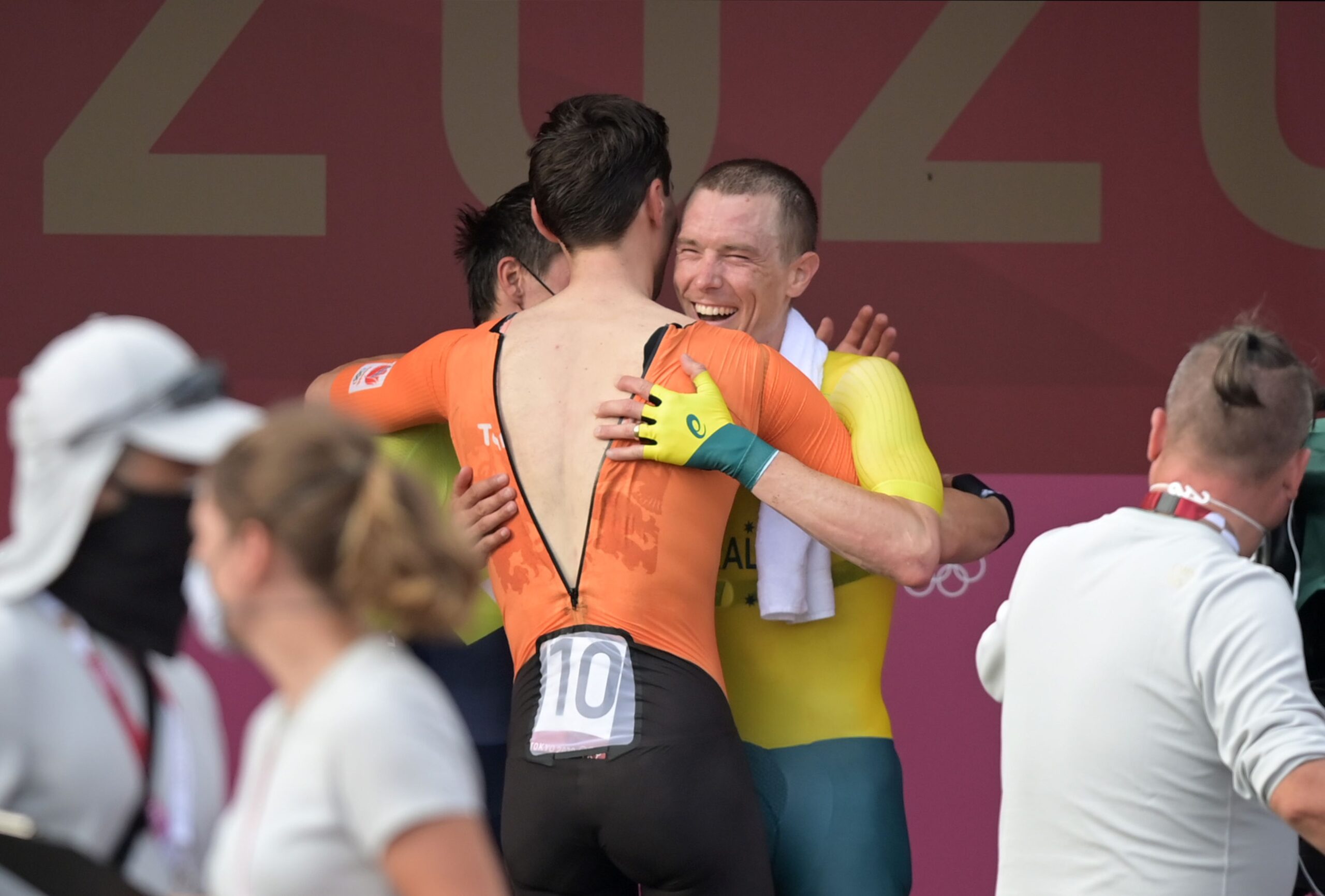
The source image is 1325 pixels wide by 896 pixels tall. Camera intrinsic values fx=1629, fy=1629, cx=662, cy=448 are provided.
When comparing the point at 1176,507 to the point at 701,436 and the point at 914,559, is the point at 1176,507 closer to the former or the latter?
the point at 914,559

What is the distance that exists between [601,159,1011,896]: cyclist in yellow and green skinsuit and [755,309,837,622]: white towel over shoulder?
0.05 metres

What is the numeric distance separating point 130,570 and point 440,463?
1.35 m

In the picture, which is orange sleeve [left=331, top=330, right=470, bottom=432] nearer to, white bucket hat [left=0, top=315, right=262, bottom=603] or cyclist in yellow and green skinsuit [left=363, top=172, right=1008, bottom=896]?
cyclist in yellow and green skinsuit [left=363, top=172, right=1008, bottom=896]

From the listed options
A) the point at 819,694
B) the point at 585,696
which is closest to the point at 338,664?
the point at 585,696

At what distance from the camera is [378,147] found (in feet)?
14.8

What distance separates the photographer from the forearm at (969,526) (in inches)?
107

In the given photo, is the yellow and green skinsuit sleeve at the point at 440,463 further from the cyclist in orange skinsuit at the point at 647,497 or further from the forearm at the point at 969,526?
the forearm at the point at 969,526

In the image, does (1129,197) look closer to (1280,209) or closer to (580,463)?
(1280,209)

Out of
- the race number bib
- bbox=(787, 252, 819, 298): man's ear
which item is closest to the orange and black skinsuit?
the race number bib

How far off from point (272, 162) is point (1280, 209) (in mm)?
2800

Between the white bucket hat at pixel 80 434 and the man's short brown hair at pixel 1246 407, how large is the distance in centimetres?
116

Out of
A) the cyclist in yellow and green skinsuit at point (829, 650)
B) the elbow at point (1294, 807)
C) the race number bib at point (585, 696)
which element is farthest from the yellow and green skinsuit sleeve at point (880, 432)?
the elbow at point (1294, 807)

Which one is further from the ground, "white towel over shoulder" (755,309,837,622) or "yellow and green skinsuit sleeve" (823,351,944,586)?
"yellow and green skinsuit sleeve" (823,351,944,586)

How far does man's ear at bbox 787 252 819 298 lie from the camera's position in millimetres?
3012
